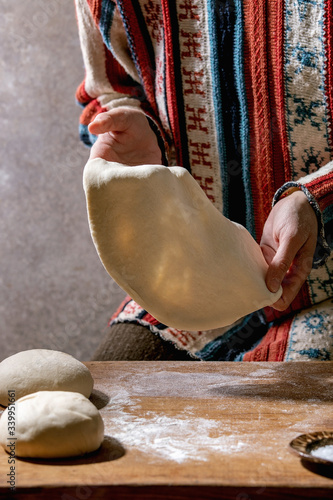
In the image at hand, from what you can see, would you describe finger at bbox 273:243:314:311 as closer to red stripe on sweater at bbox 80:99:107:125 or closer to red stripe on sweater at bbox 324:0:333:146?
red stripe on sweater at bbox 324:0:333:146

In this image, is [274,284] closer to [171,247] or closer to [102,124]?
[171,247]

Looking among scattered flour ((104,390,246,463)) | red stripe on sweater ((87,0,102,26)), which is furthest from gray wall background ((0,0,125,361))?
scattered flour ((104,390,246,463))

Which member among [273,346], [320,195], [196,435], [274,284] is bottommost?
[273,346]

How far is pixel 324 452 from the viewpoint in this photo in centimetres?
71

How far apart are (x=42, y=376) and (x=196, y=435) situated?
0.98 ft

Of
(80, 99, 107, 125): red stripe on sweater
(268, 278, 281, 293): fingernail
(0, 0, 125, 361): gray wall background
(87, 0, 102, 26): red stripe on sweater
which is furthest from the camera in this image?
(0, 0, 125, 361): gray wall background

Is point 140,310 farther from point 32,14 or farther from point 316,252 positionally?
point 32,14

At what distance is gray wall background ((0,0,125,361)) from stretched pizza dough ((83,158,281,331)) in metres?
1.40

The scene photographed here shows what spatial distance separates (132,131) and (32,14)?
1.39 meters

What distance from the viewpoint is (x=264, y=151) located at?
1.24 metres

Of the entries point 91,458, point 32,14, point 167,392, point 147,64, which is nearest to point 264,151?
point 147,64

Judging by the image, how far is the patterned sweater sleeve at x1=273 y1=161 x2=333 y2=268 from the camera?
3.53 feet

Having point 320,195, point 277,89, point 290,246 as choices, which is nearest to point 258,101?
point 277,89

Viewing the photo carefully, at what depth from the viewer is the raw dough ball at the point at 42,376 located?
0.95 metres
